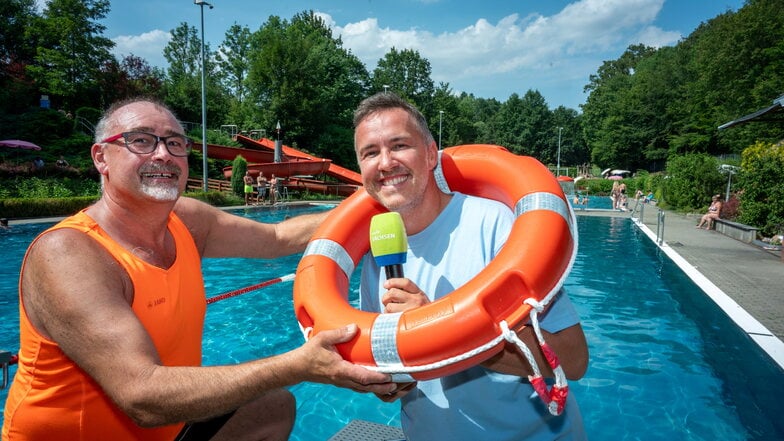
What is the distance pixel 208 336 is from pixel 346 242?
4.10 m

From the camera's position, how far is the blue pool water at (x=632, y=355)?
339 cm

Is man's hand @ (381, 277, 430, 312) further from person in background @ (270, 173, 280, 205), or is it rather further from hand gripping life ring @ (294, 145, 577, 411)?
person in background @ (270, 173, 280, 205)

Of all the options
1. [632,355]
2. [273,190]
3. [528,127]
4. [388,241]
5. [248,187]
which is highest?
[528,127]

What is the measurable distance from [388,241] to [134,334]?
712 mm

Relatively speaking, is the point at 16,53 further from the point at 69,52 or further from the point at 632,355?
the point at 632,355

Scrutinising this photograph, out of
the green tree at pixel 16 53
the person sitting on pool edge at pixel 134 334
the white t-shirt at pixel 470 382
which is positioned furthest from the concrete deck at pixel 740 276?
the green tree at pixel 16 53

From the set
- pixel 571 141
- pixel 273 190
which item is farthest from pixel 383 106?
pixel 571 141

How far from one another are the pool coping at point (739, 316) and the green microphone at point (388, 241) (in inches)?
141

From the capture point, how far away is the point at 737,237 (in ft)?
30.6

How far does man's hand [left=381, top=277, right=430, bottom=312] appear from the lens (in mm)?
1261

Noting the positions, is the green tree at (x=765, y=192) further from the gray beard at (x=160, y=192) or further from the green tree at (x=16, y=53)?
the green tree at (x=16, y=53)

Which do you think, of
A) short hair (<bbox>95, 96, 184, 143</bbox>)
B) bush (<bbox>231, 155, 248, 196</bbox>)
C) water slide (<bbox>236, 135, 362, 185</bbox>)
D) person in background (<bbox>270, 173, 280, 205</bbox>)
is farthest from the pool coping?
water slide (<bbox>236, 135, 362, 185</bbox>)

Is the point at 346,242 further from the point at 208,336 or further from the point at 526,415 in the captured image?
the point at 208,336

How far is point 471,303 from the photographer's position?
3.81ft
